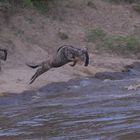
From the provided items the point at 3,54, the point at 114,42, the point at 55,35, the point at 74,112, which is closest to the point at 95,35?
the point at 114,42

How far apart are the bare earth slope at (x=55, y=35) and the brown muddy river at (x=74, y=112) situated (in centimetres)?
90

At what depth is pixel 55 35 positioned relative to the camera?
21.0 meters

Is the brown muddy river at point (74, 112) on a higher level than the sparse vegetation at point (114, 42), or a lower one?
lower

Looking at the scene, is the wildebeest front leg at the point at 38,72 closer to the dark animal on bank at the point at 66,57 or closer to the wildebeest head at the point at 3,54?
the dark animal on bank at the point at 66,57

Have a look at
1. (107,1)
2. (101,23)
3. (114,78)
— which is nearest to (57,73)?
(114,78)

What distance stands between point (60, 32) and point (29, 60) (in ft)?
9.75

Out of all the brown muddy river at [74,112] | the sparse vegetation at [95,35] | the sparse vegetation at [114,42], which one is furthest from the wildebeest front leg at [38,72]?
the sparse vegetation at [95,35]

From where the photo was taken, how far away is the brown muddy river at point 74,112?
931cm

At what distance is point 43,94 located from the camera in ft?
48.3

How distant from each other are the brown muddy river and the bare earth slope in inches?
35.4

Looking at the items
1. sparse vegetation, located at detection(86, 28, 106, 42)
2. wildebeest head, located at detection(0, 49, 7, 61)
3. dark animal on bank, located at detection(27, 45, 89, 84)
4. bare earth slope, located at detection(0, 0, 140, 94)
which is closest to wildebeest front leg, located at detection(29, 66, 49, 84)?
dark animal on bank, located at detection(27, 45, 89, 84)

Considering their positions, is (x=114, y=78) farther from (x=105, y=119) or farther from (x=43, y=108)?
(x=105, y=119)

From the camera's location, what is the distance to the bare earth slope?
16516mm

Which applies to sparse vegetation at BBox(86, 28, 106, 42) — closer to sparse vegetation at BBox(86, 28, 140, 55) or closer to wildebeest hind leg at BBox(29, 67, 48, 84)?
sparse vegetation at BBox(86, 28, 140, 55)
